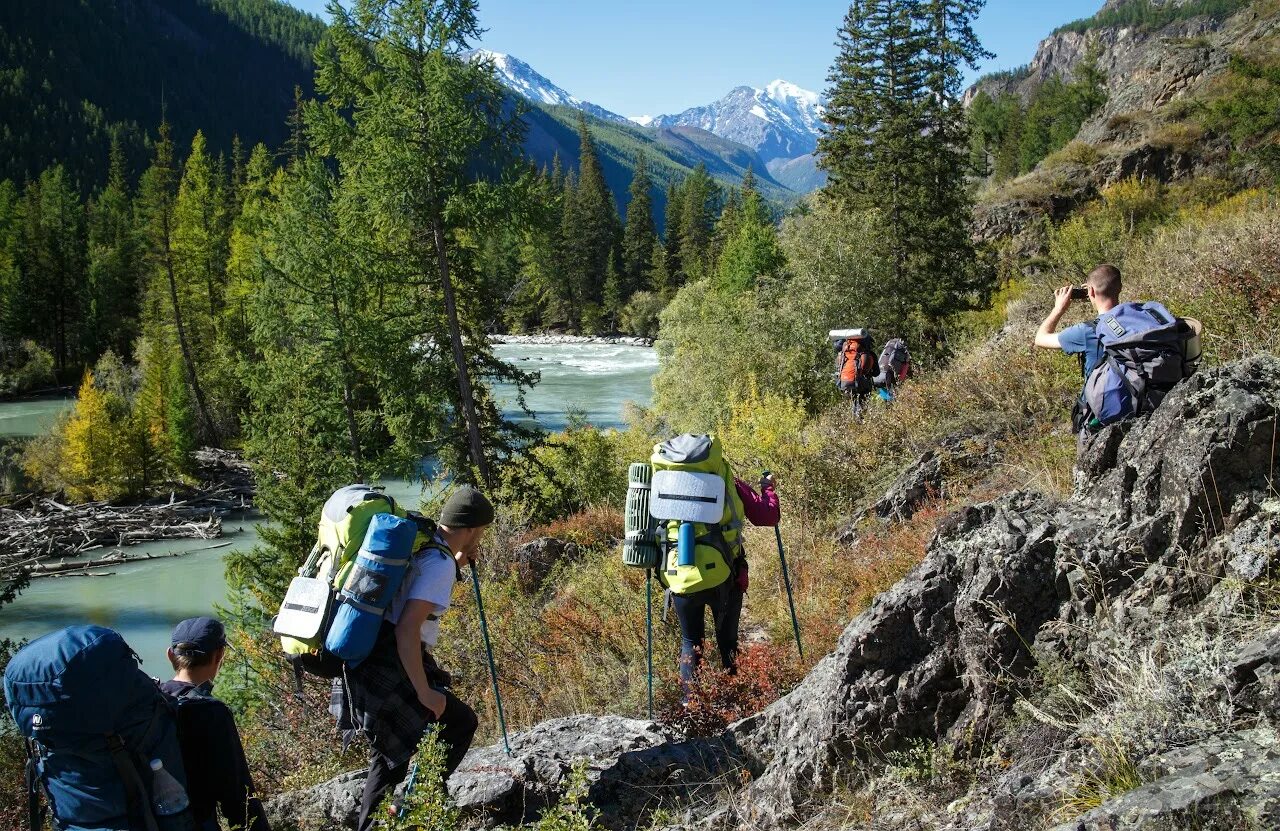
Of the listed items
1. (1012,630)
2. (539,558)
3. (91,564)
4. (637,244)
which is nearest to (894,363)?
(539,558)

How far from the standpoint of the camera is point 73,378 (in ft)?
142

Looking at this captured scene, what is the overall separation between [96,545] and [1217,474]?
84.7 ft

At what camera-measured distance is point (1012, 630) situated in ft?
9.92

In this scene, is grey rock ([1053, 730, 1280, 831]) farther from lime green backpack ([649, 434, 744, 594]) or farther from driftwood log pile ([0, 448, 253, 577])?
driftwood log pile ([0, 448, 253, 577])

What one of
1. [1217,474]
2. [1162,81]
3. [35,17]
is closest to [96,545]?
[1217,474]

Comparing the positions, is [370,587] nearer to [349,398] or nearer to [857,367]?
[857,367]

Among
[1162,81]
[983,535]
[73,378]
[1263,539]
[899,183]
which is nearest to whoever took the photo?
[1263,539]

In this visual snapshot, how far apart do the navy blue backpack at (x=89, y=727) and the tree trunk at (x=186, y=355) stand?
108 ft

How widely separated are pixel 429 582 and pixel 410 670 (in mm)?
369

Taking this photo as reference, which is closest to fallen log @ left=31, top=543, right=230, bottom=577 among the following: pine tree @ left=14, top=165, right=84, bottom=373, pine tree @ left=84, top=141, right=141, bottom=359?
pine tree @ left=84, top=141, right=141, bottom=359

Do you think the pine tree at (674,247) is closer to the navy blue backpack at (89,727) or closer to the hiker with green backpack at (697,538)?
the hiker with green backpack at (697,538)

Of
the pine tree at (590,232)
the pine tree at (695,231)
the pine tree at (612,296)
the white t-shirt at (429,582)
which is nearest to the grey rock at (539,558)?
the white t-shirt at (429,582)

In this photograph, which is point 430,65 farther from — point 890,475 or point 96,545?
point 96,545

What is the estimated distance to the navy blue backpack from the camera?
8.54 ft
